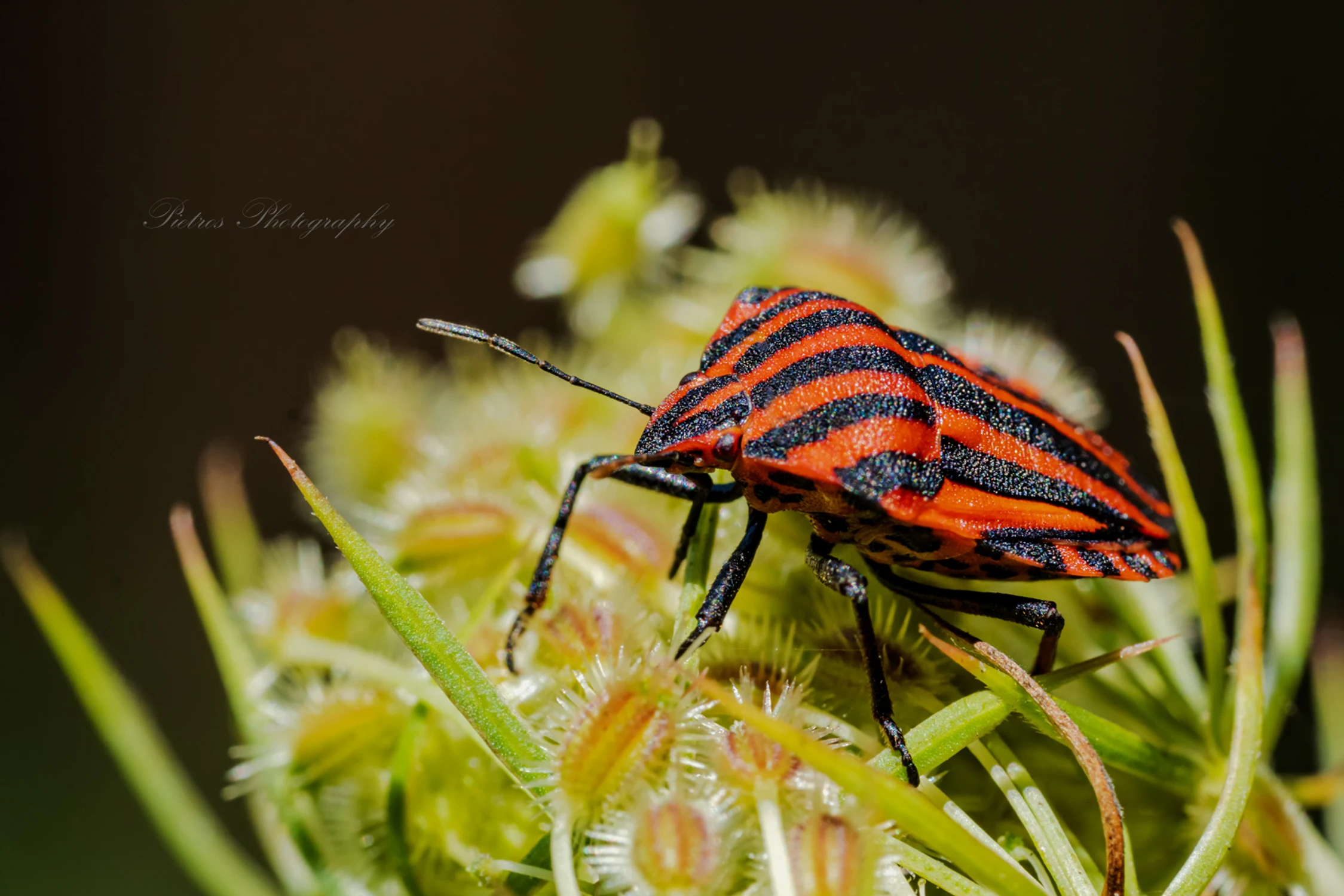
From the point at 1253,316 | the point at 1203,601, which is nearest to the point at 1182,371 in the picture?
the point at 1253,316

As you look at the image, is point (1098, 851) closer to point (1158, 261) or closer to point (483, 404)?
point (483, 404)

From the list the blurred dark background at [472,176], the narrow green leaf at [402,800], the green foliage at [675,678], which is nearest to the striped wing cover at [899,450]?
the green foliage at [675,678]

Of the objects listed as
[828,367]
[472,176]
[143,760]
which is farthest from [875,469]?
[472,176]

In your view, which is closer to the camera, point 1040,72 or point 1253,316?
point 1253,316

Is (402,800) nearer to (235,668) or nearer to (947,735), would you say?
(235,668)

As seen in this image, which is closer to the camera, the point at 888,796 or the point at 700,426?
the point at 888,796

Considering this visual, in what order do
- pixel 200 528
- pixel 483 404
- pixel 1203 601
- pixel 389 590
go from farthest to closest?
pixel 200 528, pixel 483 404, pixel 1203 601, pixel 389 590

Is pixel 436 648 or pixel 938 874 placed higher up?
pixel 436 648
